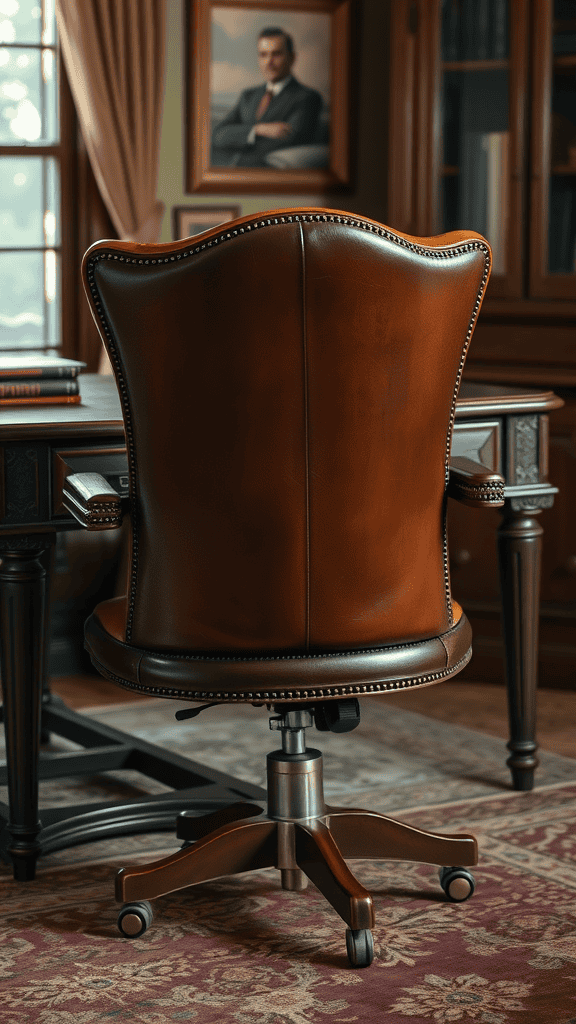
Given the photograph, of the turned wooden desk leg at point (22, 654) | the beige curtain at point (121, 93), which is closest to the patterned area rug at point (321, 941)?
the turned wooden desk leg at point (22, 654)

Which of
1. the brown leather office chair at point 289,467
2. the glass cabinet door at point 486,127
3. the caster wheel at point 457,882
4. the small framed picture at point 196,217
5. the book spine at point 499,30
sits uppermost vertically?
the book spine at point 499,30

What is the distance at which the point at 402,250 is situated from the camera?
218 cm

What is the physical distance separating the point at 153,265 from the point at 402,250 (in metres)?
0.38

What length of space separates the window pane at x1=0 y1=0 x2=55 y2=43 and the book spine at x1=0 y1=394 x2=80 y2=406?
2022 mm

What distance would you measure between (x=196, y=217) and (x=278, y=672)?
281 cm

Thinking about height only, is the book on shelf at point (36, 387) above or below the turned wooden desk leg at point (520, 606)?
above

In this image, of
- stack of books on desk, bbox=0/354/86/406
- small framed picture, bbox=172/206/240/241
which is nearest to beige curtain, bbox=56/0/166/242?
small framed picture, bbox=172/206/240/241

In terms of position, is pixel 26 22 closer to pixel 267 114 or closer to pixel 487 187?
pixel 267 114

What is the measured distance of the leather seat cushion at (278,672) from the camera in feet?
7.42

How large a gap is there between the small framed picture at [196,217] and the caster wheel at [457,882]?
8.84 feet

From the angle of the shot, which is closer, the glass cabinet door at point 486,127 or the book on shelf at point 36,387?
the book on shelf at point 36,387

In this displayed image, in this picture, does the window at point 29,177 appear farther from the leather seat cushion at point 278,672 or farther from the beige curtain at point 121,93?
the leather seat cushion at point 278,672

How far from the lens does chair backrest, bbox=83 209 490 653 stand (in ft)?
7.00

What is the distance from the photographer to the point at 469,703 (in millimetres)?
4352
